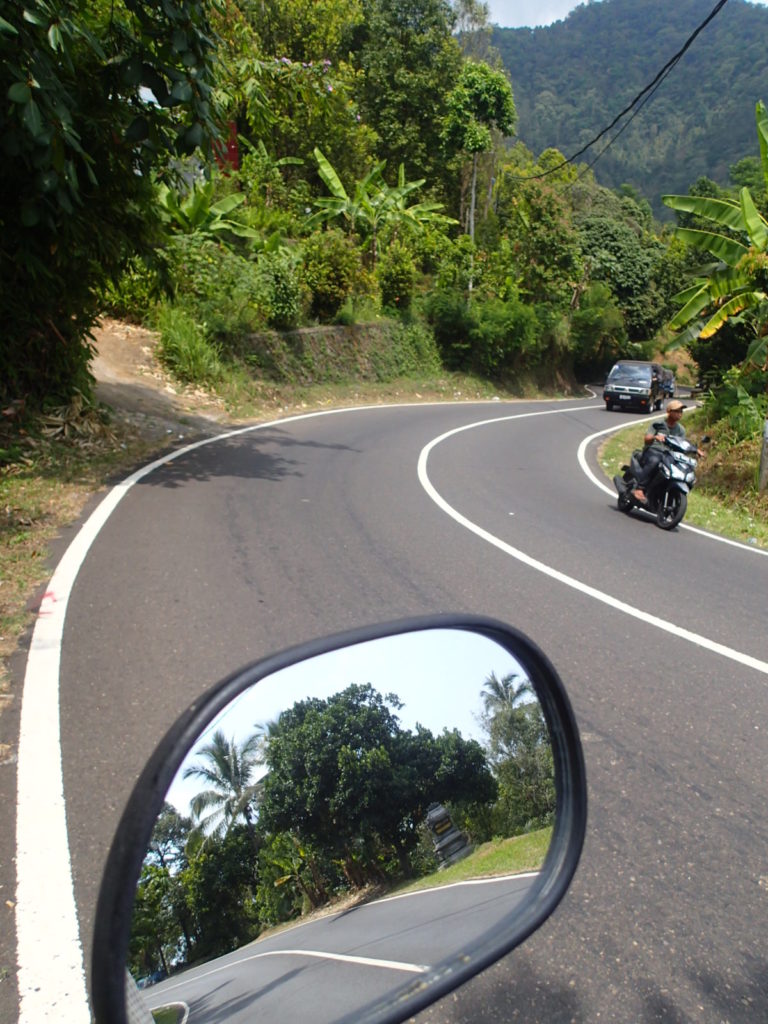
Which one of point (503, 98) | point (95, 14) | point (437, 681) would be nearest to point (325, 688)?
point (437, 681)

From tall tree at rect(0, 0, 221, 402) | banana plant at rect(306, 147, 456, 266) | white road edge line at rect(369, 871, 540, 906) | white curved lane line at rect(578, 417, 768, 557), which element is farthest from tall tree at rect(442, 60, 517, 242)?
white road edge line at rect(369, 871, 540, 906)

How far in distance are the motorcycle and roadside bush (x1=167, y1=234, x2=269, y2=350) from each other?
13.0m

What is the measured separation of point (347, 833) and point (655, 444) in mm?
10111

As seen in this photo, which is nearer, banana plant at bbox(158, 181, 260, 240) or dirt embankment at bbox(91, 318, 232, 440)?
dirt embankment at bbox(91, 318, 232, 440)

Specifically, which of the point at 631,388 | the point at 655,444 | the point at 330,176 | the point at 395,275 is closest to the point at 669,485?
the point at 655,444

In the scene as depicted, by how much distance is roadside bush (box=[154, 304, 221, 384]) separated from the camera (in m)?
18.9

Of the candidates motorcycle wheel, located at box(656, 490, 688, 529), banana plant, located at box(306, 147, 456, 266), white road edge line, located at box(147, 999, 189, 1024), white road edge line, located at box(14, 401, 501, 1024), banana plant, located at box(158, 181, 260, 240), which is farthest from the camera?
banana plant, located at box(306, 147, 456, 266)

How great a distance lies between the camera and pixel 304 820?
60.4 inches

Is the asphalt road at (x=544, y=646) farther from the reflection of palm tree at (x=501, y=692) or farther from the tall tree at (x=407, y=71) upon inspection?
the tall tree at (x=407, y=71)

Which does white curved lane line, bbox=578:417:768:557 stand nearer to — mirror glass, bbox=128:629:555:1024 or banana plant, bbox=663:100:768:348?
banana plant, bbox=663:100:768:348

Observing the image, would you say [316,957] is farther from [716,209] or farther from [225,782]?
[716,209]

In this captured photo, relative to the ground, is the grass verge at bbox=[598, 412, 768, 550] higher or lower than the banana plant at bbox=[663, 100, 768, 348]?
lower

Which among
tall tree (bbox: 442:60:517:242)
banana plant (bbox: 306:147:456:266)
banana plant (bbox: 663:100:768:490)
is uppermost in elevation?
tall tree (bbox: 442:60:517:242)

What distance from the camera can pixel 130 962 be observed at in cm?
130
